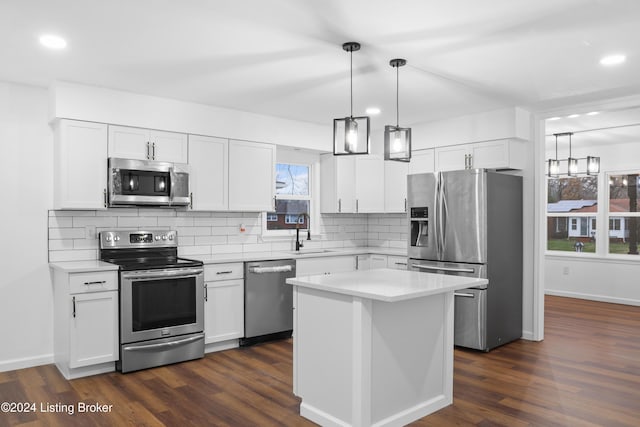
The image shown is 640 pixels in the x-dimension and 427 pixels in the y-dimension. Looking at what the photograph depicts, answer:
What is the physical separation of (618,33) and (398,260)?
3240 millimetres

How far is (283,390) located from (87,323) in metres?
1.64

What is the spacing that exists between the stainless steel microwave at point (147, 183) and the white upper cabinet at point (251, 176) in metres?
0.54

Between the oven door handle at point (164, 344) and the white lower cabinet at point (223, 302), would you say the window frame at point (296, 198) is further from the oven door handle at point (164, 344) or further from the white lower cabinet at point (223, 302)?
the oven door handle at point (164, 344)

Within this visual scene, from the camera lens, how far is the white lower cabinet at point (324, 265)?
5125mm

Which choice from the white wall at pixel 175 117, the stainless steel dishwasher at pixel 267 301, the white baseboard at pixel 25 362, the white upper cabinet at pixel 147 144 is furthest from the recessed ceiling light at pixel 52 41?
the white baseboard at pixel 25 362

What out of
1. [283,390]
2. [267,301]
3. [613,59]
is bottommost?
[283,390]

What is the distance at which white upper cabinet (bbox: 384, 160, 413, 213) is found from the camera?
5.85 m

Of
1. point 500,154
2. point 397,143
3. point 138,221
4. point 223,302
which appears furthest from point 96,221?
point 500,154

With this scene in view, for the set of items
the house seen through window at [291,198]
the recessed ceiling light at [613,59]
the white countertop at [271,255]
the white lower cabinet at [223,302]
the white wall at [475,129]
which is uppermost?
the recessed ceiling light at [613,59]

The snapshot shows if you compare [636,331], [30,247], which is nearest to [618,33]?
[636,331]

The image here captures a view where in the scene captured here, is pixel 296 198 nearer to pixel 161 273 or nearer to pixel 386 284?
pixel 161 273

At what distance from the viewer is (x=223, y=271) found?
4.49m

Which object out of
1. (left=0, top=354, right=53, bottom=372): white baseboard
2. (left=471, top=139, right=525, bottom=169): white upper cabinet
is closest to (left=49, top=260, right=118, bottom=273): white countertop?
(left=0, top=354, right=53, bottom=372): white baseboard

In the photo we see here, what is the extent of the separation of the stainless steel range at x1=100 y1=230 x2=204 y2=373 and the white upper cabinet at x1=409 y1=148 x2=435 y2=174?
2.76 metres
